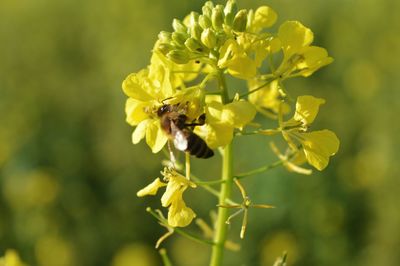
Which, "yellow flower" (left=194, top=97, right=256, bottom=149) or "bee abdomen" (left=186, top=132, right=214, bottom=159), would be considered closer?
"yellow flower" (left=194, top=97, right=256, bottom=149)

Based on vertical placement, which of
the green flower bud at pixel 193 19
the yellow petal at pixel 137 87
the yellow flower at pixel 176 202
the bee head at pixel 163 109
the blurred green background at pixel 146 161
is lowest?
the blurred green background at pixel 146 161

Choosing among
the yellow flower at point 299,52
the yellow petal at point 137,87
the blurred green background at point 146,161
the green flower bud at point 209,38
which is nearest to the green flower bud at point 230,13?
the green flower bud at point 209,38

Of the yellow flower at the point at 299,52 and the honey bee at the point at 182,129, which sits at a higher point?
the yellow flower at the point at 299,52

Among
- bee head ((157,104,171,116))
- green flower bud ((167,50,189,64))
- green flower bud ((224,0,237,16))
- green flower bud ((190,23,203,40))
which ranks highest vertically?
green flower bud ((224,0,237,16))

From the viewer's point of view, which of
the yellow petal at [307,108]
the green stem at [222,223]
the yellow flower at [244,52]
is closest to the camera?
the yellow flower at [244,52]

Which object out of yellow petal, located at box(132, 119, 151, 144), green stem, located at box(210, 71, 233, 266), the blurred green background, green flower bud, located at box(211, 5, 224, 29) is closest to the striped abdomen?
green stem, located at box(210, 71, 233, 266)

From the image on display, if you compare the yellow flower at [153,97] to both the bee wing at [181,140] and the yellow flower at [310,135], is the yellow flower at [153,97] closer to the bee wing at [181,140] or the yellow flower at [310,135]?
the bee wing at [181,140]

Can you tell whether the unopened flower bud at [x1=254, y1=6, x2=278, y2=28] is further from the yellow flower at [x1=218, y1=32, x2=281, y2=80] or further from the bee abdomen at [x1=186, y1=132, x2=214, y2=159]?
the bee abdomen at [x1=186, y1=132, x2=214, y2=159]

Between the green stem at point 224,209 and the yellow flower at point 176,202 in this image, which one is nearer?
A: the yellow flower at point 176,202
